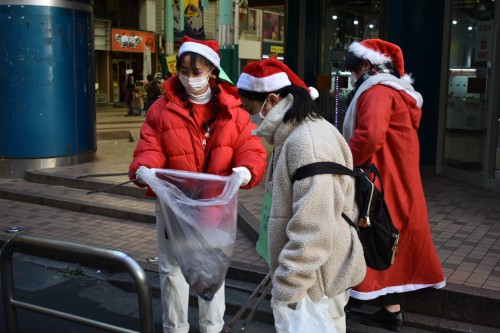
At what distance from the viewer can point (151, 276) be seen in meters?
5.24

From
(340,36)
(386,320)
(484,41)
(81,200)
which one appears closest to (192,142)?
(386,320)

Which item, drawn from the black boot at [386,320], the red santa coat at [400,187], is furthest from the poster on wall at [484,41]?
the black boot at [386,320]

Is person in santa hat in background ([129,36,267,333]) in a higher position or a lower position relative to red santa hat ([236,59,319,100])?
lower

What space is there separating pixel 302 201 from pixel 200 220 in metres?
1.16

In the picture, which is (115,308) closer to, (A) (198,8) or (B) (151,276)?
(B) (151,276)

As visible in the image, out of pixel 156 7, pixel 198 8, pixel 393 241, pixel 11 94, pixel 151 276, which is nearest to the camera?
pixel 393 241

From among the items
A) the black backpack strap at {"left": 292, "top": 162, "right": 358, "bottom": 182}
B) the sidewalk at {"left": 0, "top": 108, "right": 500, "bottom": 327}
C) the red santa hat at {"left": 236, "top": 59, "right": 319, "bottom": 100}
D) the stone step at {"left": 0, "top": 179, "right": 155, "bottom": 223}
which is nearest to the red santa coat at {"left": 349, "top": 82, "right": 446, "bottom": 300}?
the sidewalk at {"left": 0, "top": 108, "right": 500, "bottom": 327}

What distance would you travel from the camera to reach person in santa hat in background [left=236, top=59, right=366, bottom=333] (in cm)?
239

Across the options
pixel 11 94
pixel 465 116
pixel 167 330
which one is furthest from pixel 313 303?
pixel 11 94

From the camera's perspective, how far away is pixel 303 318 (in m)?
2.41

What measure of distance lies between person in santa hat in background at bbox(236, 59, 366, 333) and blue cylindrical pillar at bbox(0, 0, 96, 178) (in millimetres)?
7185

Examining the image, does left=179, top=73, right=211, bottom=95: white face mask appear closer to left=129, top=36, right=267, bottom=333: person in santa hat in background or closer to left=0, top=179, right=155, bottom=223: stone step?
left=129, top=36, right=267, bottom=333: person in santa hat in background

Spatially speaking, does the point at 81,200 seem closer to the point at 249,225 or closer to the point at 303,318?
the point at 249,225

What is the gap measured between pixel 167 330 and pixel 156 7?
3126cm
